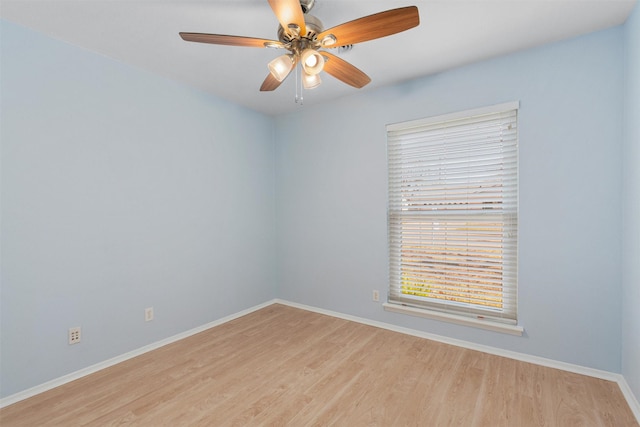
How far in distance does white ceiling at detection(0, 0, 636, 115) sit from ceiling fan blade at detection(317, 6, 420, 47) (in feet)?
1.21

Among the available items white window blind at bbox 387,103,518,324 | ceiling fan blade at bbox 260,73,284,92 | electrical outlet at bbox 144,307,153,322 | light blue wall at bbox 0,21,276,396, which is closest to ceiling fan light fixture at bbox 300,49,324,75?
ceiling fan blade at bbox 260,73,284,92

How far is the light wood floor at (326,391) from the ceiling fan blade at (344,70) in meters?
2.18

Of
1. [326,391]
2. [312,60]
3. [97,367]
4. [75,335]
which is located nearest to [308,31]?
[312,60]

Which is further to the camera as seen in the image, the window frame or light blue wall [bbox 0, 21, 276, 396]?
the window frame

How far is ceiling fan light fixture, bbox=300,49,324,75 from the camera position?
5.50 ft

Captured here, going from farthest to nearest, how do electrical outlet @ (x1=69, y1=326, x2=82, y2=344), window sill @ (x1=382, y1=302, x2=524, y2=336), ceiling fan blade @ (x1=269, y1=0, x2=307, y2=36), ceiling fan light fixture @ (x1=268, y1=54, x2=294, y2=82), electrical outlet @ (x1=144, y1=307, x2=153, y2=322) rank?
electrical outlet @ (x1=144, y1=307, x2=153, y2=322)
window sill @ (x1=382, y1=302, x2=524, y2=336)
electrical outlet @ (x1=69, y1=326, x2=82, y2=344)
ceiling fan light fixture @ (x1=268, y1=54, x2=294, y2=82)
ceiling fan blade @ (x1=269, y1=0, x2=307, y2=36)

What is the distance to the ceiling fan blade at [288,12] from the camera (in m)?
1.40

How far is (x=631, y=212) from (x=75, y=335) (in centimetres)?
398

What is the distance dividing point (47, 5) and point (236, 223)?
2331 mm

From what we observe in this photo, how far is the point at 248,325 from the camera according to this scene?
3303 mm

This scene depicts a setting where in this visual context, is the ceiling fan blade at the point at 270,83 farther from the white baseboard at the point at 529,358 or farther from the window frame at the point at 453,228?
the white baseboard at the point at 529,358

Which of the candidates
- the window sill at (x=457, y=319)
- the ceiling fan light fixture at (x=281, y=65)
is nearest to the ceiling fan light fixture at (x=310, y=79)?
the ceiling fan light fixture at (x=281, y=65)

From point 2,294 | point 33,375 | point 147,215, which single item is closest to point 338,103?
point 147,215

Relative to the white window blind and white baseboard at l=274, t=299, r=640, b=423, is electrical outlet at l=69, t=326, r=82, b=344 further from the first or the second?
the white window blind
